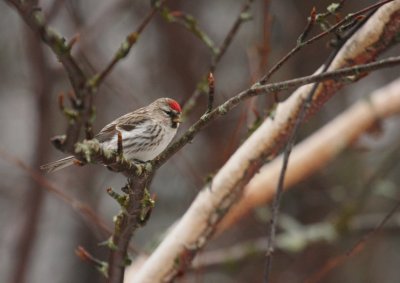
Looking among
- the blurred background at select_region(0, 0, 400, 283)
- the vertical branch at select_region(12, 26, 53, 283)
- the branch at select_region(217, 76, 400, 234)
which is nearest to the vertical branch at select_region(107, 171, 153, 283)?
the branch at select_region(217, 76, 400, 234)

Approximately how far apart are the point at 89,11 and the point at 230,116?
2.05 metres

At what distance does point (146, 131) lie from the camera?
343 cm

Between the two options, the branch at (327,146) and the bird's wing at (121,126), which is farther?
the branch at (327,146)

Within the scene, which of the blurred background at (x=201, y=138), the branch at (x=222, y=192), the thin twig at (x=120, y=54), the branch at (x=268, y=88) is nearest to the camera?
the thin twig at (x=120, y=54)

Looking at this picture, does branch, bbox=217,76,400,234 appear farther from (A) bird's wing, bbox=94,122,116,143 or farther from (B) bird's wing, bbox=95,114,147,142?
(A) bird's wing, bbox=94,122,116,143

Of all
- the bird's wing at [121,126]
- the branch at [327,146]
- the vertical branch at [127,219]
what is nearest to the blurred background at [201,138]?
the branch at [327,146]

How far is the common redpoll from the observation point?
10.8 feet

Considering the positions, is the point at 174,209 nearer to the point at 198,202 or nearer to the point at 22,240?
the point at 22,240

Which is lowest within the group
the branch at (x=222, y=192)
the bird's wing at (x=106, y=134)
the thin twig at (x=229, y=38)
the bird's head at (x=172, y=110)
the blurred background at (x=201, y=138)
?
the branch at (x=222, y=192)

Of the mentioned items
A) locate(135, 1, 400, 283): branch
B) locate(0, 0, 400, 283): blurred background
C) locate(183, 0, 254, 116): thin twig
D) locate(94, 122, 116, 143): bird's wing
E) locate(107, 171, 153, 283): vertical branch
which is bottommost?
locate(107, 171, 153, 283): vertical branch

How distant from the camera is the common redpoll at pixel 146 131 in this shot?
10.8 ft

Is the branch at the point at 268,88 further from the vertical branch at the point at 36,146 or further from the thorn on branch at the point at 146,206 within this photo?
the vertical branch at the point at 36,146

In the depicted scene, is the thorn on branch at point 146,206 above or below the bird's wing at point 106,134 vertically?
below

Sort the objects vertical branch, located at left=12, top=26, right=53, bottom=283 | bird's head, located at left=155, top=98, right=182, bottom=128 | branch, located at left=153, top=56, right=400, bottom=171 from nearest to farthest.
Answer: branch, located at left=153, top=56, right=400, bottom=171 < bird's head, located at left=155, top=98, right=182, bottom=128 < vertical branch, located at left=12, top=26, right=53, bottom=283
